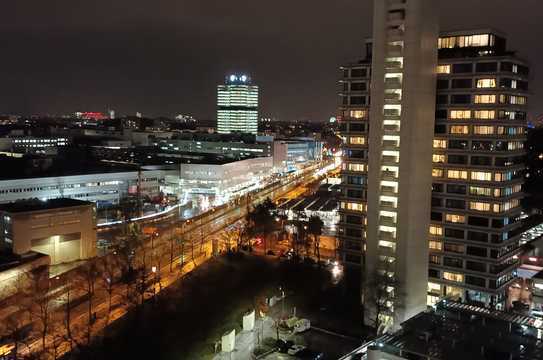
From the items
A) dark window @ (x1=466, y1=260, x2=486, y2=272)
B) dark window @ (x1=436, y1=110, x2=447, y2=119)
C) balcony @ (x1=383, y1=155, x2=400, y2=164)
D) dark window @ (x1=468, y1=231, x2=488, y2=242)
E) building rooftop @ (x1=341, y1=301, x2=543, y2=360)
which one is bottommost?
dark window @ (x1=466, y1=260, x2=486, y2=272)

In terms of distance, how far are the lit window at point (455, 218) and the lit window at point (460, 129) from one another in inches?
127

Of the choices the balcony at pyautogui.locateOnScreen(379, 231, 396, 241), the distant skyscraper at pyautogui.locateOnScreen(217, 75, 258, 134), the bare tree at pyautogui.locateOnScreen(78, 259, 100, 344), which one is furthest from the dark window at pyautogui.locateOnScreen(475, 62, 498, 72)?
the distant skyscraper at pyautogui.locateOnScreen(217, 75, 258, 134)

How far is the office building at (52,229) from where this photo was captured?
24.9 meters

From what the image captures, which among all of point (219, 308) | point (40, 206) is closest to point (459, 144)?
point (219, 308)

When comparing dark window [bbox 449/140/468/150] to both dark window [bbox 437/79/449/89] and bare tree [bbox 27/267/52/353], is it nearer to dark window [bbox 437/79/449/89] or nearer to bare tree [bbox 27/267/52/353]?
dark window [bbox 437/79/449/89]

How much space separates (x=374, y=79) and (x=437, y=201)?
18.2 ft

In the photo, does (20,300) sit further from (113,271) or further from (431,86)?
(431,86)

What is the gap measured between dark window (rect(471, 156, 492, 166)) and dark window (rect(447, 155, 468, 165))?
0.28 metres

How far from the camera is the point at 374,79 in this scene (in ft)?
66.6

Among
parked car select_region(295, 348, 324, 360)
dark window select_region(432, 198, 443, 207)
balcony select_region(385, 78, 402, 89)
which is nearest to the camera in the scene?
parked car select_region(295, 348, 324, 360)

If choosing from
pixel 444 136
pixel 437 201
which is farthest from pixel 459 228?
pixel 444 136

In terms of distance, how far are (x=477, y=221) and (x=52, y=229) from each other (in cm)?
1903

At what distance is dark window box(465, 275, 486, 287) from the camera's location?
21.0 meters

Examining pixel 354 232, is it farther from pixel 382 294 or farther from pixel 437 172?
→ pixel 382 294
